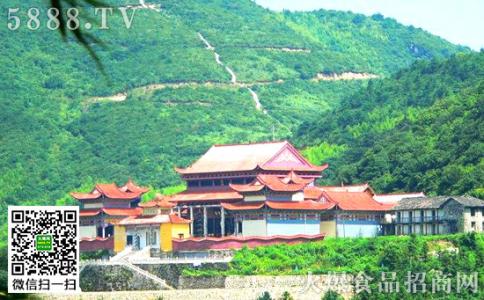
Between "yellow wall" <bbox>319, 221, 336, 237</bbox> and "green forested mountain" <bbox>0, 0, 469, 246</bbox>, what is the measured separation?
24679 mm

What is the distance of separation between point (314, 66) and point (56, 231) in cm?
12635

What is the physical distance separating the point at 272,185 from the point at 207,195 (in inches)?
142

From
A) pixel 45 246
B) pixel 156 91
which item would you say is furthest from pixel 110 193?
pixel 45 246

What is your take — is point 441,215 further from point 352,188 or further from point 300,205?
point 352,188

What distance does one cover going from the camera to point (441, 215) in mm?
68375

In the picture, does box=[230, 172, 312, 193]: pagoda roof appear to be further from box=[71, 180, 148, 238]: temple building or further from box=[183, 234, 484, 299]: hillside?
box=[71, 180, 148, 238]: temple building

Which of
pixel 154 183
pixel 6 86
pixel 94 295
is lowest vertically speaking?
pixel 94 295

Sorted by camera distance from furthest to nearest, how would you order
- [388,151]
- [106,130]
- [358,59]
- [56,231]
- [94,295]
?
[358,59], [106,130], [388,151], [94,295], [56,231]

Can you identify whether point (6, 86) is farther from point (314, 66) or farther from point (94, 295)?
point (94, 295)

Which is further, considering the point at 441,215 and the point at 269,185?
the point at 441,215

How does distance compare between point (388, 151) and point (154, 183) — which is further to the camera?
point (154, 183)

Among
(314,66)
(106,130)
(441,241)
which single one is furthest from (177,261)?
(314,66)

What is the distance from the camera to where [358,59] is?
6063 inches

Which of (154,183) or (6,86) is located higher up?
(6,86)
